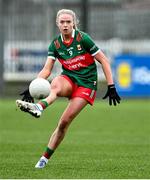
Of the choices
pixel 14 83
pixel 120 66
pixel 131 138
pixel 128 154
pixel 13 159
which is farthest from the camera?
pixel 14 83

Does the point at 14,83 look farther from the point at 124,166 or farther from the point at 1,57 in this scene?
the point at 124,166

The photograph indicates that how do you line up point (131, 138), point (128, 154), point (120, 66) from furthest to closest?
point (120, 66) < point (131, 138) < point (128, 154)

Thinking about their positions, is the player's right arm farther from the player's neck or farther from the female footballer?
the player's neck

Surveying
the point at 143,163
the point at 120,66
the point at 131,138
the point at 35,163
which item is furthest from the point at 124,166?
the point at 120,66

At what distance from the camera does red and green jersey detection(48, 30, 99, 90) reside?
11.2 m

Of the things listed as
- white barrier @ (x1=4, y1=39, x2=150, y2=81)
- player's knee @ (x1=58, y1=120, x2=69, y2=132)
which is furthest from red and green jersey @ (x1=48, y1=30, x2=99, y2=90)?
white barrier @ (x1=4, y1=39, x2=150, y2=81)

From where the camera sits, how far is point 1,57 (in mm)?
31438

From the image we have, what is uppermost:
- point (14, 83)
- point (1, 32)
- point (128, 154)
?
point (128, 154)

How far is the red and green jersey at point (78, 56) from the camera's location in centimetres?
1119

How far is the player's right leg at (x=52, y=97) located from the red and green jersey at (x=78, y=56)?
166 millimetres

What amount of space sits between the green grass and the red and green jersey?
4.19 ft

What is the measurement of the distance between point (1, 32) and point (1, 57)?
1.11m

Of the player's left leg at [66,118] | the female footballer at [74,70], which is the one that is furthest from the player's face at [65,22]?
the player's left leg at [66,118]

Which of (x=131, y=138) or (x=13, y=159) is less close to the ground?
(x=13, y=159)
